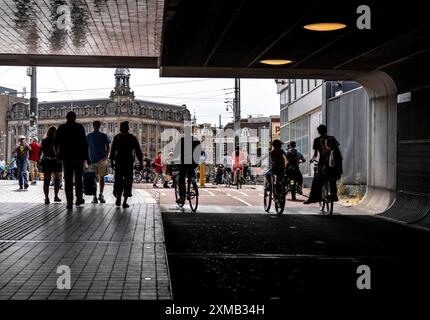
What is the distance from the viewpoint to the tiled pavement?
18.2 feet

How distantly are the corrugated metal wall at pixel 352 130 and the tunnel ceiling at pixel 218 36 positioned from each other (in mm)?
4706

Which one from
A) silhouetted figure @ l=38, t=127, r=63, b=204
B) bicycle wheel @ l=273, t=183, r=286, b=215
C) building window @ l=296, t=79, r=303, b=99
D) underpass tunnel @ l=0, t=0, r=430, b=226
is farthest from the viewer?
building window @ l=296, t=79, r=303, b=99

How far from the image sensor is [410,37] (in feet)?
38.2

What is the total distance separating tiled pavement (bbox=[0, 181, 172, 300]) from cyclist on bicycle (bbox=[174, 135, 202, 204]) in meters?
1.80

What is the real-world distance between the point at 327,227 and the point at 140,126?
152 metres

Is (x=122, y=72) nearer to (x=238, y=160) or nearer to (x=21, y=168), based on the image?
(x=238, y=160)

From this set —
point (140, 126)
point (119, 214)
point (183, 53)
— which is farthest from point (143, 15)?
point (140, 126)

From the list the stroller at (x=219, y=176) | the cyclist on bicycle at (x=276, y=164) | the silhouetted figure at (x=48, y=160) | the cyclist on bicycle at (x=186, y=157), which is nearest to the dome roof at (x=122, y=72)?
the stroller at (x=219, y=176)

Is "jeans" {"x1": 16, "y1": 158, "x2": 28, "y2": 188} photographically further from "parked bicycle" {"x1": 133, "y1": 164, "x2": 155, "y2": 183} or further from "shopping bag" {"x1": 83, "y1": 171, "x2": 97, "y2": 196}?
"parked bicycle" {"x1": 133, "y1": 164, "x2": 155, "y2": 183}

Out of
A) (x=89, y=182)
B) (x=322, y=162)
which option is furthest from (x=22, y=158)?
(x=322, y=162)

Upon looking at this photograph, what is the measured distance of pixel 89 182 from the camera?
14.6 meters

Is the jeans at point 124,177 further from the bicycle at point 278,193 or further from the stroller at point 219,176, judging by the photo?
the stroller at point 219,176

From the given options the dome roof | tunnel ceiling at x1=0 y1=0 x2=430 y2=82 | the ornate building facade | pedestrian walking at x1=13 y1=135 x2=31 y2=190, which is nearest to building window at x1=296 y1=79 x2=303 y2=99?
tunnel ceiling at x1=0 y1=0 x2=430 y2=82
